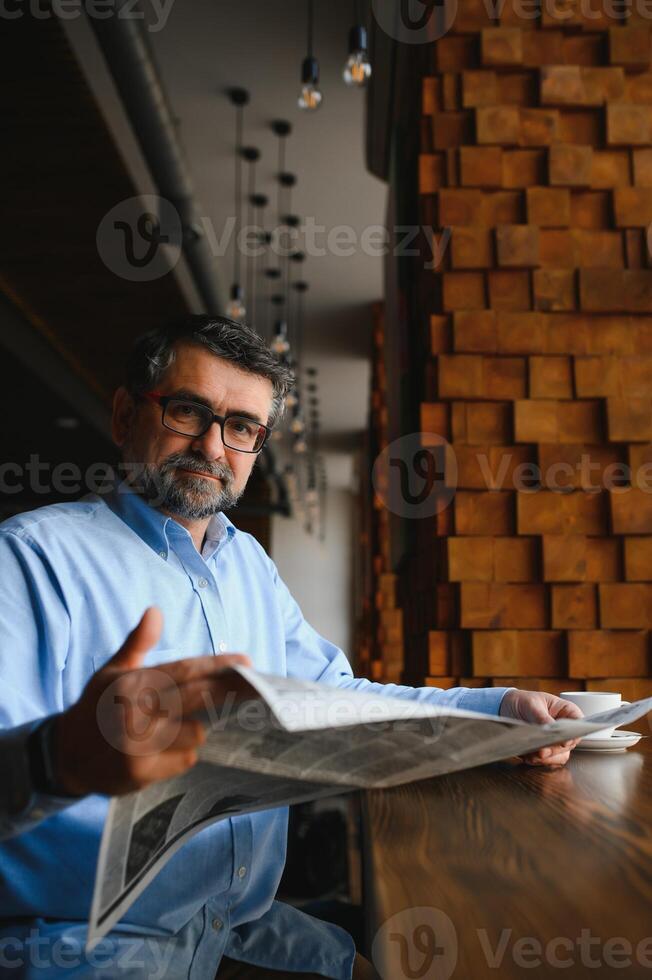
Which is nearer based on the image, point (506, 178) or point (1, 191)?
point (506, 178)

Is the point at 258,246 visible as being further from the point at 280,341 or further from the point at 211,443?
the point at 211,443

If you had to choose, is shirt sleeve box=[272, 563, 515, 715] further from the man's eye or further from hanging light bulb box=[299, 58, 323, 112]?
hanging light bulb box=[299, 58, 323, 112]

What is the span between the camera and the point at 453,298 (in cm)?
222

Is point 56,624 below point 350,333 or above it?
below

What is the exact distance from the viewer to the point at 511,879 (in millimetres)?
610

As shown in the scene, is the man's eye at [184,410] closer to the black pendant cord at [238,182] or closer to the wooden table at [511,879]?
the wooden table at [511,879]

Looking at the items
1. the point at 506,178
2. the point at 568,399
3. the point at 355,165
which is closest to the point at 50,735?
the point at 568,399

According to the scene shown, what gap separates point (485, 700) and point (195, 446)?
639mm

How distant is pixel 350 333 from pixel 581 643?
20.3ft

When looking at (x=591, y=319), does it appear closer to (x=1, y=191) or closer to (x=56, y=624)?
(x=56, y=624)

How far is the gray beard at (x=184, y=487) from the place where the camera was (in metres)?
1.32

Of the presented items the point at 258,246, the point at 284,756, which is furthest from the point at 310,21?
the point at 284,756

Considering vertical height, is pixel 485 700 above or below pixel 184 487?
below

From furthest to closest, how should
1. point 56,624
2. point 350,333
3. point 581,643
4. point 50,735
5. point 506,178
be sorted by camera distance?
point 350,333, point 506,178, point 581,643, point 56,624, point 50,735
